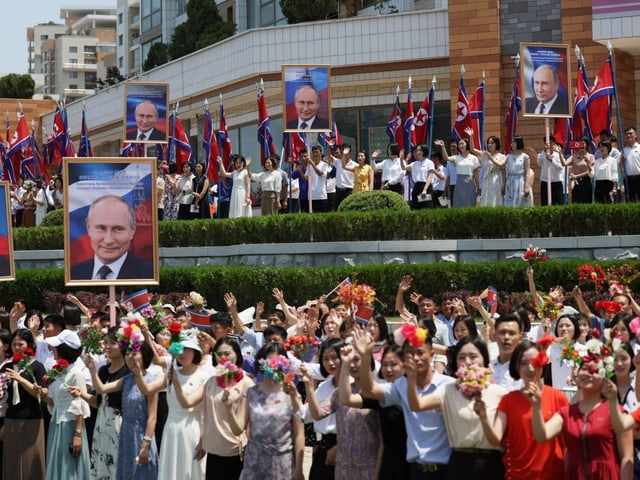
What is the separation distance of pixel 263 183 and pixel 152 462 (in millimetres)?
13181

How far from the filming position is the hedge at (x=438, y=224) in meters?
17.7

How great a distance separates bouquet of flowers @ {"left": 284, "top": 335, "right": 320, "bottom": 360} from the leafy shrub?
29.5ft

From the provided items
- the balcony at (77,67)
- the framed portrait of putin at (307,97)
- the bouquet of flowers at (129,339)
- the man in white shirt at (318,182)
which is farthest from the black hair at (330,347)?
the balcony at (77,67)

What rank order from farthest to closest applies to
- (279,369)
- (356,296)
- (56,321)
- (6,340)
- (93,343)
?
(56,321)
(6,340)
(356,296)
(93,343)
(279,369)

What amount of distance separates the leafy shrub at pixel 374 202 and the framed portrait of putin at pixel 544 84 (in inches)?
102

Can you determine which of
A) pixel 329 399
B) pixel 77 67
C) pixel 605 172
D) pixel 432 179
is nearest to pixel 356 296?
pixel 329 399

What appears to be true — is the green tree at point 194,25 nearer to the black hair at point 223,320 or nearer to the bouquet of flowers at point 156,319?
the black hair at point 223,320

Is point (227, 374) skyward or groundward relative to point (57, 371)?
skyward

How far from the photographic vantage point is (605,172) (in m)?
19.8

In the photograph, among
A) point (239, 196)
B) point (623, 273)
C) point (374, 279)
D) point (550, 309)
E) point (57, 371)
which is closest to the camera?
point (57, 371)

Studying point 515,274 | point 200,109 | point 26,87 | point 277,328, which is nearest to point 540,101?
point 515,274

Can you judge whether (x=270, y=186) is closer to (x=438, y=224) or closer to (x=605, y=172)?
(x=438, y=224)

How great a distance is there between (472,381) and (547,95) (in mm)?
13628

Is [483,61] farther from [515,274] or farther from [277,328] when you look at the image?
[277,328]
